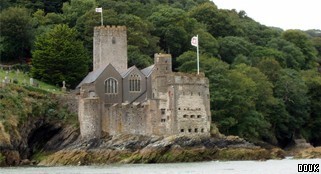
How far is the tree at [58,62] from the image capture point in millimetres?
94188

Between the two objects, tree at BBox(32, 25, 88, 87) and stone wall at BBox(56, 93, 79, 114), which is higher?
tree at BBox(32, 25, 88, 87)

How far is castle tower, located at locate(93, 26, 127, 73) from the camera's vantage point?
3642 inches

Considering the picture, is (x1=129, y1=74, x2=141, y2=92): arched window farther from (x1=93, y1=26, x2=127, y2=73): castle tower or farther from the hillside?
the hillside

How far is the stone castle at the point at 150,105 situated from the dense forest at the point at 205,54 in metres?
7.97

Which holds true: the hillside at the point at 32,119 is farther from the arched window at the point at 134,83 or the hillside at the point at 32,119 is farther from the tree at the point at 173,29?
the tree at the point at 173,29

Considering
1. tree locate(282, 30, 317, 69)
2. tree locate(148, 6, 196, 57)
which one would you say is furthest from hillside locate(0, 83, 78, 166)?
tree locate(282, 30, 317, 69)

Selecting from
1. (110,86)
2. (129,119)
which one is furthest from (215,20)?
(129,119)

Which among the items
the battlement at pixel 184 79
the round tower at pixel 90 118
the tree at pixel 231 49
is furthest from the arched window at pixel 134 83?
the tree at pixel 231 49

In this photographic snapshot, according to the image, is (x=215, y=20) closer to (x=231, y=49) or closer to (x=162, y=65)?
(x=231, y=49)

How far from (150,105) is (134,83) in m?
6.17

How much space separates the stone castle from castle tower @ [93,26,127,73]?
4458mm

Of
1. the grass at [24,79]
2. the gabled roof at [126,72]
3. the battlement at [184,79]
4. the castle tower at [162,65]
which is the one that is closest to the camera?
the battlement at [184,79]

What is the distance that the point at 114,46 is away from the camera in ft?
304

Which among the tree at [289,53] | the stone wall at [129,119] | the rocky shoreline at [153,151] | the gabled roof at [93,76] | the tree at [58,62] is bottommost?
the rocky shoreline at [153,151]
